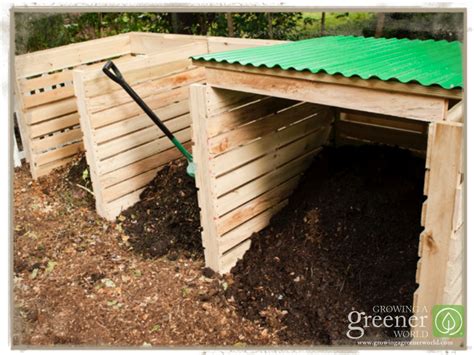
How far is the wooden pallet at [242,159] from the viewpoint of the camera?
143 inches

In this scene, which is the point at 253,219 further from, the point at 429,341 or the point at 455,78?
the point at 455,78

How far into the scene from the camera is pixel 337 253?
142 inches

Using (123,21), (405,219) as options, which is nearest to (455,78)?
(405,219)

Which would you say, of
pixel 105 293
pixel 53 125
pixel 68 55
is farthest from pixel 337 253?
pixel 68 55

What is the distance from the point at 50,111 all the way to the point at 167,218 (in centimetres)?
184

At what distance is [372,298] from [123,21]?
19.4ft

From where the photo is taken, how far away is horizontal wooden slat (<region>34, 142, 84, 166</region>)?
5473 mm

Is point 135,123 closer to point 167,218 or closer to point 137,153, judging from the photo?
point 137,153

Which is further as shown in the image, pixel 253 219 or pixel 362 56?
pixel 253 219

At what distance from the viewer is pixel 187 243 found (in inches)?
169

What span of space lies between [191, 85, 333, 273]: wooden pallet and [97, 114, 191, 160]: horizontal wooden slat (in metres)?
1.12

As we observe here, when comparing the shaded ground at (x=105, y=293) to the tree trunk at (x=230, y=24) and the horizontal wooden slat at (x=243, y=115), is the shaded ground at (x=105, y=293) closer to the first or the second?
the horizontal wooden slat at (x=243, y=115)

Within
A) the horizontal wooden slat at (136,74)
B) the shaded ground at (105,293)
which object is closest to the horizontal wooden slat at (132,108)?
the horizontal wooden slat at (136,74)

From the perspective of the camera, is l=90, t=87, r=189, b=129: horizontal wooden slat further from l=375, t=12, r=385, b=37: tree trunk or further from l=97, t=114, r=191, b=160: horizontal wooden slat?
l=375, t=12, r=385, b=37: tree trunk
